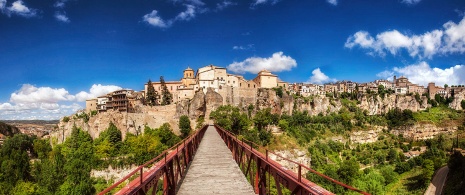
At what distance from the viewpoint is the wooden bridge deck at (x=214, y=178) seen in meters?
6.20

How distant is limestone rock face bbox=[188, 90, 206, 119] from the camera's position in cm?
4778

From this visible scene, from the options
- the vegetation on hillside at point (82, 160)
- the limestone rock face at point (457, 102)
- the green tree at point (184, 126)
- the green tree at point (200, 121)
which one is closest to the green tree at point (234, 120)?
the green tree at point (200, 121)

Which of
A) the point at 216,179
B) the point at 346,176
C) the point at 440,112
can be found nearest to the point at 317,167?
the point at 346,176

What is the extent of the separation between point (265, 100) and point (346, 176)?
23.6 metres

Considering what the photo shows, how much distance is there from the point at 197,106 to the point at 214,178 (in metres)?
41.3

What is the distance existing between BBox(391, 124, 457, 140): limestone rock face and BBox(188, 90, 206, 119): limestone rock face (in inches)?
2362

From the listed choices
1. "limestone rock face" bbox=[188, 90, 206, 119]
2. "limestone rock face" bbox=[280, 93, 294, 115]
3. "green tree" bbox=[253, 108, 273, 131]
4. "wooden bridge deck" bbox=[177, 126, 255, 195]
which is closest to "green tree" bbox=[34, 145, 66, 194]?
"limestone rock face" bbox=[188, 90, 206, 119]

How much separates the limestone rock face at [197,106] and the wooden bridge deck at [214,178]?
124 feet

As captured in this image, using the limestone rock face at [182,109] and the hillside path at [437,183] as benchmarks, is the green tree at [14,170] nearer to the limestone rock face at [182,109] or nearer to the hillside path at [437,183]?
the limestone rock face at [182,109]

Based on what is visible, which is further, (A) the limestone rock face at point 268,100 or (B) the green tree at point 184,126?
(A) the limestone rock face at point 268,100

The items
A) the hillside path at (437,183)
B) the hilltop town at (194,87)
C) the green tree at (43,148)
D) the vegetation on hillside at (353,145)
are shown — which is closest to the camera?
the hillside path at (437,183)

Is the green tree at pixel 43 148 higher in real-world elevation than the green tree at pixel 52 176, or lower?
higher

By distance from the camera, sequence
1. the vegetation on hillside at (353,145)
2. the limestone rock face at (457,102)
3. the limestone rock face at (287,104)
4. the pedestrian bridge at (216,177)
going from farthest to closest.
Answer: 1. the limestone rock face at (457,102)
2. the limestone rock face at (287,104)
3. the vegetation on hillside at (353,145)
4. the pedestrian bridge at (216,177)

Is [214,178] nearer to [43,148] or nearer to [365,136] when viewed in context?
[43,148]
